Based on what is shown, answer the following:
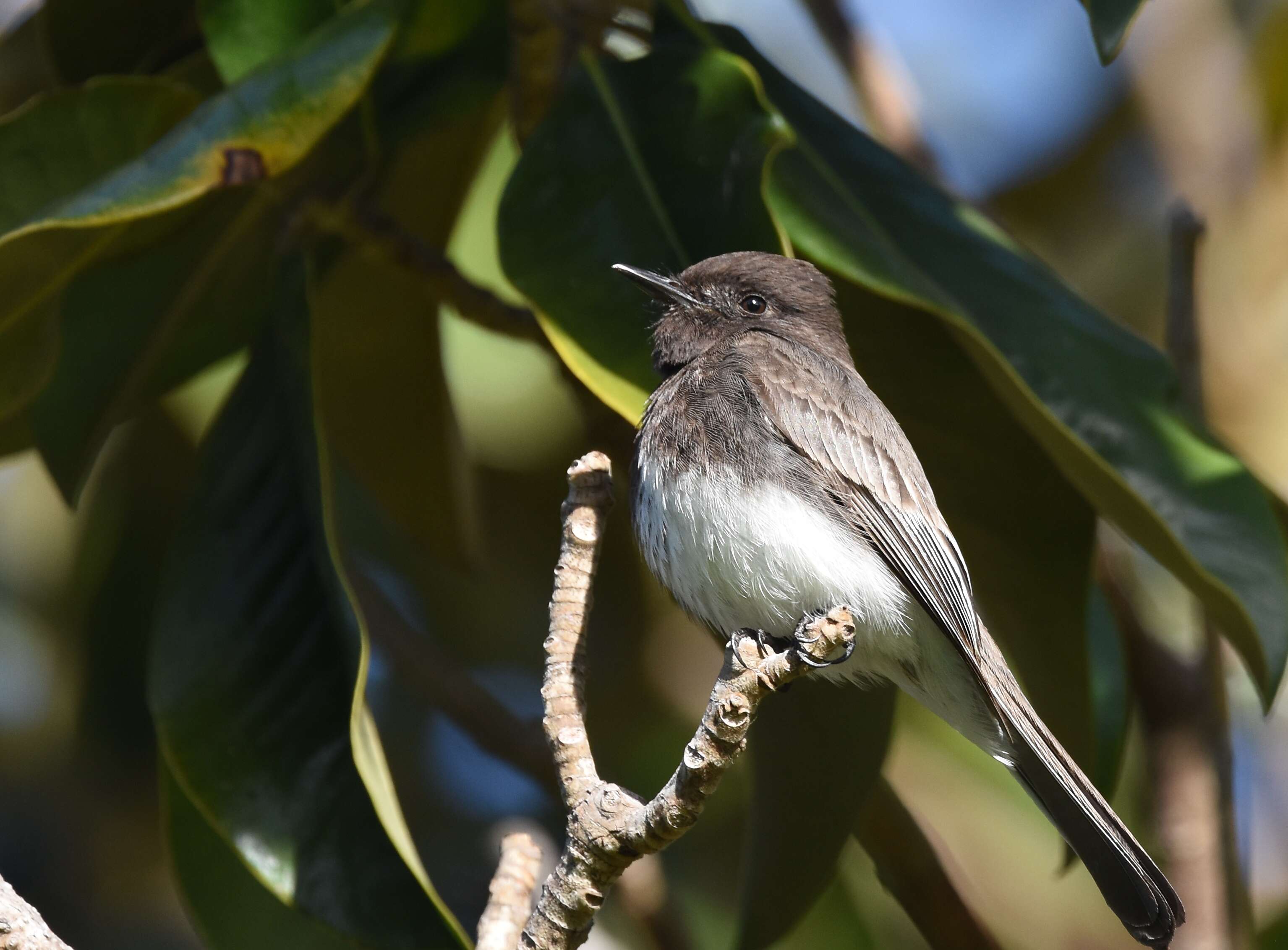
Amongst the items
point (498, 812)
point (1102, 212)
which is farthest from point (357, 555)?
point (1102, 212)

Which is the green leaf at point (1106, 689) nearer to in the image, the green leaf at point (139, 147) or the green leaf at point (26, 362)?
the green leaf at point (139, 147)

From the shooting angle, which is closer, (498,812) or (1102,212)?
(498,812)

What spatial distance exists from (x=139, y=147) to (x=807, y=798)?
1945 millimetres

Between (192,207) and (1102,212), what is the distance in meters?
3.35

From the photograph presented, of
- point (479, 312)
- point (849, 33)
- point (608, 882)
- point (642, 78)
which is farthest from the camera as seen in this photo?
point (849, 33)

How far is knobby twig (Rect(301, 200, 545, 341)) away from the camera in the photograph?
317 cm

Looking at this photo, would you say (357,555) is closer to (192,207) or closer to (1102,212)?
(192,207)

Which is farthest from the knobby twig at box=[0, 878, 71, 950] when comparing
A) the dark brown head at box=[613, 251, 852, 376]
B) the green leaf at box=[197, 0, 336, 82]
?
the green leaf at box=[197, 0, 336, 82]

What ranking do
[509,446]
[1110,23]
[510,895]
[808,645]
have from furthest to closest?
[509,446] < [1110,23] < [510,895] < [808,645]

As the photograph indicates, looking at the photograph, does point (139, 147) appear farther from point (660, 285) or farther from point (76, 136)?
point (660, 285)

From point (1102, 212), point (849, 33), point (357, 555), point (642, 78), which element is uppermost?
point (642, 78)

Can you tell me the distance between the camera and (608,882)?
1.94 m

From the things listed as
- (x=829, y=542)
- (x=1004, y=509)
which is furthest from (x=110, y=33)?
(x=1004, y=509)

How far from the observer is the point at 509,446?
4.14 m
